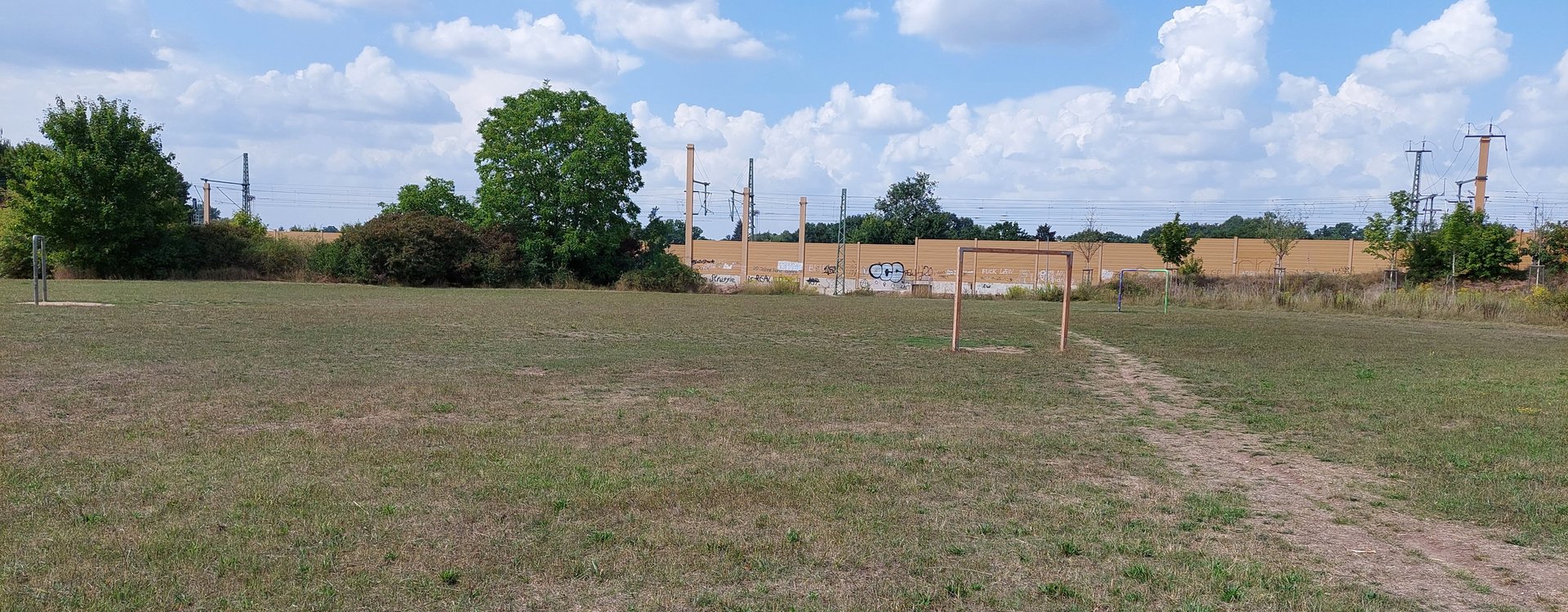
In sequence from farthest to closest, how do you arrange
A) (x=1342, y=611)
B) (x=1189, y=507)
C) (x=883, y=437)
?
(x=883, y=437) → (x=1189, y=507) → (x=1342, y=611)

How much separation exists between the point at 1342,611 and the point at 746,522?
2.92 meters

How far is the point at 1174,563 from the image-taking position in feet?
16.6

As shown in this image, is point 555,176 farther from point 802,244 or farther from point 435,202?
point 802,244

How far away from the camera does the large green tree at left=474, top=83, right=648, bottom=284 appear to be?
4291 cm

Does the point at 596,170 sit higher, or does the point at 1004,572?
the point at 596,170

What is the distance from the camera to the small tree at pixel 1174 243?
51.5 metres

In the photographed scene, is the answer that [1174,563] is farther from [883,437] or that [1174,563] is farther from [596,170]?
[596,170]

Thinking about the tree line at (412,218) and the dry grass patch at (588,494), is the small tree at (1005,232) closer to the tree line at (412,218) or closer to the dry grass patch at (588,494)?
the tree line at (412,218)

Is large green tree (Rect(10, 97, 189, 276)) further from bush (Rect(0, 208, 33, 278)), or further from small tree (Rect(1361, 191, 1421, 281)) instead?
small tree (Rect(1361, 191, 1421, 281))

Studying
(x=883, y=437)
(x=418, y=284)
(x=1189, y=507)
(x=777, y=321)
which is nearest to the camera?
(x=1189, y=507)

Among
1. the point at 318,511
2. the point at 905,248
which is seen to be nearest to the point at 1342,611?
the point at 318,511

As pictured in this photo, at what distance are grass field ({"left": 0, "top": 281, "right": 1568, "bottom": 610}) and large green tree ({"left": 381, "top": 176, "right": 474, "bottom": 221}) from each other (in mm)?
31000

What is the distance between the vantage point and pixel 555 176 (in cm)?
4341

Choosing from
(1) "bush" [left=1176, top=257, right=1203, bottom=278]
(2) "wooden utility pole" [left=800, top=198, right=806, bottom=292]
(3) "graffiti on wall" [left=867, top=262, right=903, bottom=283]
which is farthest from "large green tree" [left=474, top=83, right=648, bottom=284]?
(1) "bush" [left=1176, top=257, right=1203, bottom=278]
